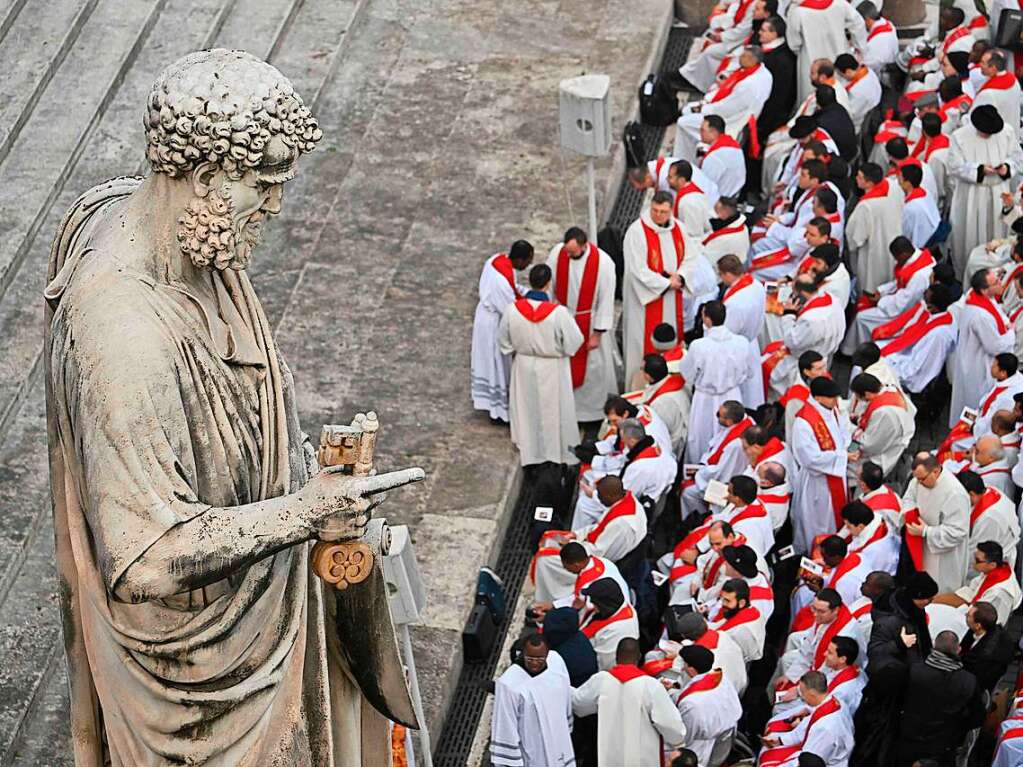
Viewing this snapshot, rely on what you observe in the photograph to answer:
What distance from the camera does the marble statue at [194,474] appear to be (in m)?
4.28

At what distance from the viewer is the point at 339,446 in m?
4.39

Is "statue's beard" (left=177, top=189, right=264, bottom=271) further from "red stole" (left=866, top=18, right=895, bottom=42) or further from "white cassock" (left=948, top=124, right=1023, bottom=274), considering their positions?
"red stole" (left=866, top=18, right=895, bottom=42)

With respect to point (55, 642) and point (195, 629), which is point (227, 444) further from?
point (55, 642)

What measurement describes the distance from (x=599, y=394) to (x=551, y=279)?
111 cm

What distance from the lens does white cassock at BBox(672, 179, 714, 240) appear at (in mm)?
15562

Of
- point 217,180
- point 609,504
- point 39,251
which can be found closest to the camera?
point 217,180

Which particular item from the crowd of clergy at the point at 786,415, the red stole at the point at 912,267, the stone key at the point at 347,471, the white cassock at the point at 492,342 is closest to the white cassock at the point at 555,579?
the crowd of clergy at the point at 786,415

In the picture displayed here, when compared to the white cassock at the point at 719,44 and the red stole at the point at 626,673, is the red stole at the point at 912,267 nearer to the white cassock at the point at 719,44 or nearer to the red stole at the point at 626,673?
the white cassock at the point at 719,44

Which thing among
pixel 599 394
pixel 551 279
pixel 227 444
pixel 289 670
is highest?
pixel 227 444

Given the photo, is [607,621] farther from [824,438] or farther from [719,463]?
[824,438]

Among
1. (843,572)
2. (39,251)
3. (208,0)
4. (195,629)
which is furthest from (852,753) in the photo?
(208,0)

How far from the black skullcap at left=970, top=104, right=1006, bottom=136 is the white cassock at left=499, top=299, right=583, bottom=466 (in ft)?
13.6

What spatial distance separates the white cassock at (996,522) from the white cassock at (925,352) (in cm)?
235

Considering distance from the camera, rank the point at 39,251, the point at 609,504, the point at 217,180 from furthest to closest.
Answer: the point at 39,251 → the point at 609,504 → the point at 217,180
